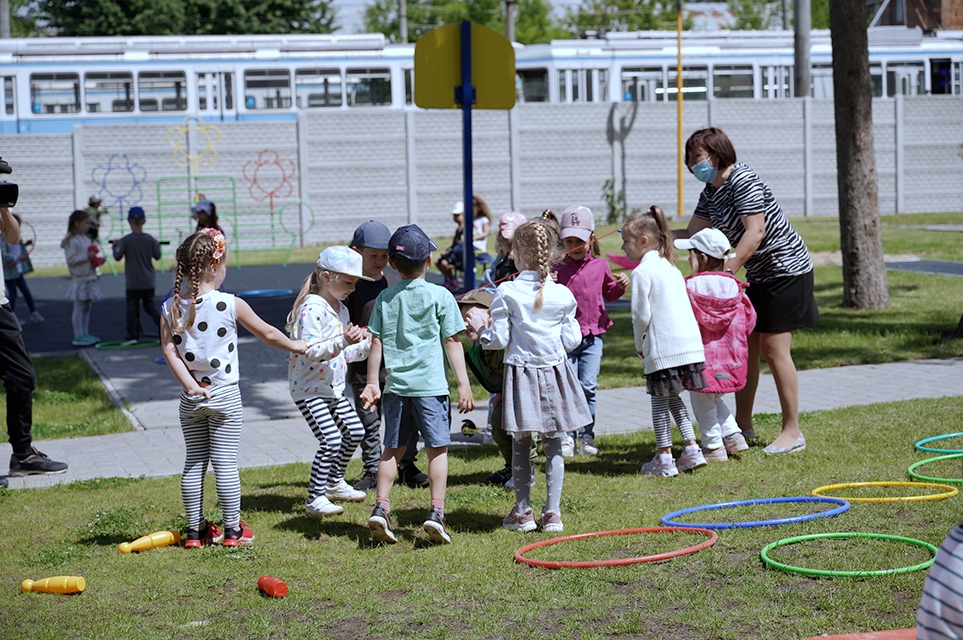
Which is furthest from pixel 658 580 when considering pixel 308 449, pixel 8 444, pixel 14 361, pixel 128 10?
pixel 128 10

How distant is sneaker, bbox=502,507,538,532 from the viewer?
551cm

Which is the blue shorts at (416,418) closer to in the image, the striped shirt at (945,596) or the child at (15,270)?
the striped shirt at (945,596)

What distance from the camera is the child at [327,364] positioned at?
19.0 ft

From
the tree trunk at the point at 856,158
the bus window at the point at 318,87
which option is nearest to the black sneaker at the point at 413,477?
the tree trunk at the point at 856,158

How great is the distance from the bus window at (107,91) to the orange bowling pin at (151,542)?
25131 millimetres

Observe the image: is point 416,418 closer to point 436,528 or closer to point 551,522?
point 436,528

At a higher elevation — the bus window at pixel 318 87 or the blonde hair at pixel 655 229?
the bus window at pixel 318 87

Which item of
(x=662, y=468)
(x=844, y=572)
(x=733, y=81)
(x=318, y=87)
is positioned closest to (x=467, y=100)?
(x=662, y=468)

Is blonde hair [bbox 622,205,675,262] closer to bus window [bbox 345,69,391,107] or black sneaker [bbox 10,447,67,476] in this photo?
black sneaker [bbox 10,447,67,476]

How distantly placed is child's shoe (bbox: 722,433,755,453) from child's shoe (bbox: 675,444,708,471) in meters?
0.42

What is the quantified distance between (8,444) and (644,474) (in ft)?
16.6

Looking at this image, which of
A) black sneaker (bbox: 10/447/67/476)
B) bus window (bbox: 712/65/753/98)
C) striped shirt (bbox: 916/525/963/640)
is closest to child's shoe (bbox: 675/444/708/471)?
striped shirt (bbox: 916/525/963/640)

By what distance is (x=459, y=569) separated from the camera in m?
4.91

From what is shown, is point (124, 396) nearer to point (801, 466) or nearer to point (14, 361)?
point (14, 361)
